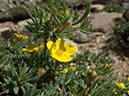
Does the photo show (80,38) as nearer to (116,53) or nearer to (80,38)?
(80,38)

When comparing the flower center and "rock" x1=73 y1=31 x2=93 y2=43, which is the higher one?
the flower center

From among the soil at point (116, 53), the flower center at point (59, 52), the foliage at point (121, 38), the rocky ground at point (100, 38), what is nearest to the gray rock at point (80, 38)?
the rocky ground at point (100, 38)

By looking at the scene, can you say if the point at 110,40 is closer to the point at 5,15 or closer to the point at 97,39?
the point at 97,39

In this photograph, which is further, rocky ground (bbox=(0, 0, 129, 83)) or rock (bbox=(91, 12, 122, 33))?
rock (bbox=(91, 12, 122, 33))

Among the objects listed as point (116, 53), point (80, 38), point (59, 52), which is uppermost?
point (59, 52)

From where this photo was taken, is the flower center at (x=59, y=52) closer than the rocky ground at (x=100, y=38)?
Yes

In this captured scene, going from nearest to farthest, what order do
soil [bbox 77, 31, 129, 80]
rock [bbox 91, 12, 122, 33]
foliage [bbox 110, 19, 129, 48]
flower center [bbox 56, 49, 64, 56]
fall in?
flower center [bbox 56, 49, 64, 56]
soil [bbox 77, 31, 129, 80]
foliage [bbox 110, 19, 129, 48]
rock [bbox 91, 12, 122, 33]

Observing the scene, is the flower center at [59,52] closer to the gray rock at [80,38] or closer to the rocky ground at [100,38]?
the rocky ground at [100,38]

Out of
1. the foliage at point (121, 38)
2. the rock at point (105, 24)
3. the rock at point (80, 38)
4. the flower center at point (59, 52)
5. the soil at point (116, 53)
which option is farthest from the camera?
the rock at point (105, 24)

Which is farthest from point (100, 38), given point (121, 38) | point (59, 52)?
point (59, 52)

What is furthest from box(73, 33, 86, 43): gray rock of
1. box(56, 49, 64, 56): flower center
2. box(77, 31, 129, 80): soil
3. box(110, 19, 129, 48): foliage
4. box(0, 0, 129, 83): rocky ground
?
box(56, 49, 64, 56): flower center

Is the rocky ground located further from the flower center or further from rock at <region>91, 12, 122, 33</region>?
the flower center

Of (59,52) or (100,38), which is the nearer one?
(59,52)
